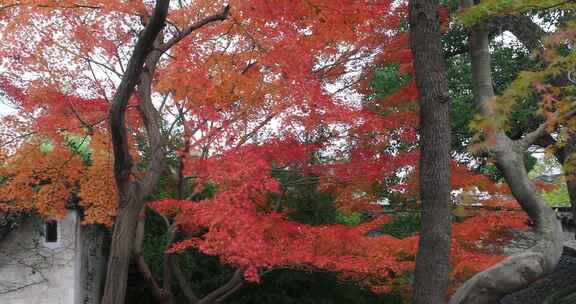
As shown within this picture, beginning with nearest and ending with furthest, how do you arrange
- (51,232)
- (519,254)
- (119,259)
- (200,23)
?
(519,254), (200,23), (119,259), (51,232)

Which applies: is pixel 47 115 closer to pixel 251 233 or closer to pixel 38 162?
pixel 38 162

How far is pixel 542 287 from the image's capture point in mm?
11703

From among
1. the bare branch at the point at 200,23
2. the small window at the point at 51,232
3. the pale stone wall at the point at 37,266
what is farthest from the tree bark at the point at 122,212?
the small window at the point at 51,232

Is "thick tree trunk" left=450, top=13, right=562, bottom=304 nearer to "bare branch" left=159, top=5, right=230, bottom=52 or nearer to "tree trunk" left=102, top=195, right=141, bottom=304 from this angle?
"bare branch" left=159, top=5, right=230, bottom=52

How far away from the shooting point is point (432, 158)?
6.05 metres

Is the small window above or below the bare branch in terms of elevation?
below

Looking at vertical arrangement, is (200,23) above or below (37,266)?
above

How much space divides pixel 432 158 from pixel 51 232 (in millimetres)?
7666

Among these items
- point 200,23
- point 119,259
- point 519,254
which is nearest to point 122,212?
point 119,259

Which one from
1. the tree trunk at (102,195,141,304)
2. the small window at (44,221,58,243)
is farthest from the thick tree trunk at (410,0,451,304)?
the small window at (44,221,58,243)

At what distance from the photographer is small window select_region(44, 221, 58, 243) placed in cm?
1055

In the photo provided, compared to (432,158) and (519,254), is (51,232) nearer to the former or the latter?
(432,158)

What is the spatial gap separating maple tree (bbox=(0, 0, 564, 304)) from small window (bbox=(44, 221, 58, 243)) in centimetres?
61

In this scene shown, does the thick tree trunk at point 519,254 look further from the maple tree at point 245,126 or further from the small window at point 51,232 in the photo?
the small window at point 51,232
